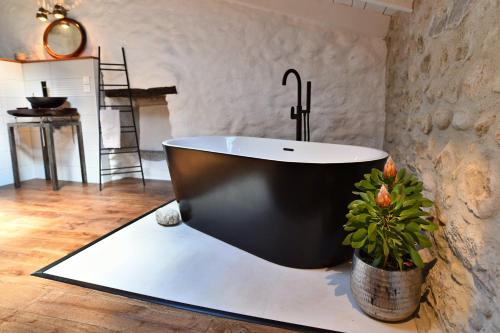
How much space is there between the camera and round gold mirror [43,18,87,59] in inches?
143

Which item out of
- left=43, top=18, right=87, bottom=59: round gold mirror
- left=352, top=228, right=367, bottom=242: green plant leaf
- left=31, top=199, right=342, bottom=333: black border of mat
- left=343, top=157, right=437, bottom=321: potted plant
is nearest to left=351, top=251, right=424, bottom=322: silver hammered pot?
left=343, top=157, right=437, bottom=321: potted plant

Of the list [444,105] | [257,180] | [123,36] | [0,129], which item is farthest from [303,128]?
[0,129]

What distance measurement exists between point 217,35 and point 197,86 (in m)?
0.56

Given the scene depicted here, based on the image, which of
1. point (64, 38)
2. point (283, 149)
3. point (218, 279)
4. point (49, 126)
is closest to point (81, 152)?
point (49, 126)

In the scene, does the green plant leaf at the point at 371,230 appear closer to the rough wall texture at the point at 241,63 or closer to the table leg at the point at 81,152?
the rough wall texture at the point at 241,63

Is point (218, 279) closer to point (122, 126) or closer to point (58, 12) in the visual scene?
point (122, 126)

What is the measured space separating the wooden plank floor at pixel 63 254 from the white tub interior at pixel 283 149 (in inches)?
29.9

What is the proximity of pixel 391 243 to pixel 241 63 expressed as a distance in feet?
8.16

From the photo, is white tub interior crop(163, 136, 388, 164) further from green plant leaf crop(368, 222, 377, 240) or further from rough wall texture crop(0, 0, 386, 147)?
green plant leaf crop(368, 222, 377, 240)

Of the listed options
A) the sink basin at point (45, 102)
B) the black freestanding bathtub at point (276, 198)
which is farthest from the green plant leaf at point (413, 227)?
the sink basin at point (45, 102)

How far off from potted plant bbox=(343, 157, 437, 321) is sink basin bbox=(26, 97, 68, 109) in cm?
339

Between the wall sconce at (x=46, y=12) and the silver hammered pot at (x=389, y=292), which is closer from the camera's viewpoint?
the silver hammered pot at (x=389, y=292)

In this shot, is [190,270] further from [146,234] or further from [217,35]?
[217,35]

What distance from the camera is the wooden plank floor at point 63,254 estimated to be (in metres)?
1.38
